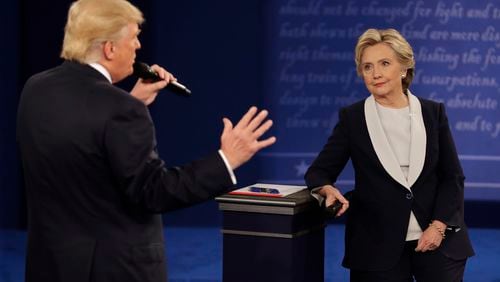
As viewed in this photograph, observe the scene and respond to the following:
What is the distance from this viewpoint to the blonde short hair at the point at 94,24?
2330 millimetres

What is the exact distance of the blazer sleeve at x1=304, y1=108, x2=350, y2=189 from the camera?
10.9 ft

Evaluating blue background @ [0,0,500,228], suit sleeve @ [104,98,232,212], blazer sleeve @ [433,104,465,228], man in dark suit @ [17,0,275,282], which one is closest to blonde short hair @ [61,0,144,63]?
man in dark suit @ [17,0,275,282]

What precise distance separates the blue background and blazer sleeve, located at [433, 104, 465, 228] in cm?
365

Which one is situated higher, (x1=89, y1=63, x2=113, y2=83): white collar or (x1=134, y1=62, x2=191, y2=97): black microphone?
(x1=89, y1=63, x2=113, y2=83): white collar

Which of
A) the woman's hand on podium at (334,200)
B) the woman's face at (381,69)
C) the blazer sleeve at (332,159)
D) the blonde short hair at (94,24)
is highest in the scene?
the blonde short hair at (94,24)

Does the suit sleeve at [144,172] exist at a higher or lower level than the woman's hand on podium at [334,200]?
higher

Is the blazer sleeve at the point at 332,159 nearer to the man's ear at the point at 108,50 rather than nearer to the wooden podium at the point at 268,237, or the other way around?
the wooden podium at the point at 268,237

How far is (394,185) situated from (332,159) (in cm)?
27

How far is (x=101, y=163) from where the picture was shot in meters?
2.31

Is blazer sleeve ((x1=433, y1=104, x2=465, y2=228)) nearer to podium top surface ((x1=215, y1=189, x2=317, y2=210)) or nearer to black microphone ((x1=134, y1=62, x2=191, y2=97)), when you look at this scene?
podium top surface ((x1=215, y1=189, x2=317, y2=210))

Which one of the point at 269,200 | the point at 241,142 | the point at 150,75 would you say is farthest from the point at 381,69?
the point at 241,142

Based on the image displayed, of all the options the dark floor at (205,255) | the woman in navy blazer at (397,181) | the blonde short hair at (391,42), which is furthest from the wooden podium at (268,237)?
the dark floor at (205,255)

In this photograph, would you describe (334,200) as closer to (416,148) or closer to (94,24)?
(416,148)

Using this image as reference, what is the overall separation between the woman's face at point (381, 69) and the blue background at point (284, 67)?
3658mm
